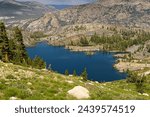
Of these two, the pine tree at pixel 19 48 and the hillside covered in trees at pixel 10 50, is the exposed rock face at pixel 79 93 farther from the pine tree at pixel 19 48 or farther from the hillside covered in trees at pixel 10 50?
the pine tree at pixel 19 48

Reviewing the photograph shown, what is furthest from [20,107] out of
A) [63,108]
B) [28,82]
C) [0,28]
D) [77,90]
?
[0,28]

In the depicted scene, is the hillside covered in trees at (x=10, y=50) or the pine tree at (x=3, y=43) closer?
the hillside covered in trees at (x=10, y=50)

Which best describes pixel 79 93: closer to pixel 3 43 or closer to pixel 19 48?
pixel 3 43

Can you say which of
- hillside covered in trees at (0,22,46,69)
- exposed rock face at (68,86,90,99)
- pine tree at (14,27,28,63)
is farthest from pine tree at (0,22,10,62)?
exposed rock face at (68,86,90,99)

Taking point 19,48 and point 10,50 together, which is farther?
point 19,48

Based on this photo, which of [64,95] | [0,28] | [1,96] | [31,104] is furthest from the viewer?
[0,28]

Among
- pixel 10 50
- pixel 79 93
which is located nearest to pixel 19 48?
pixel 10 50

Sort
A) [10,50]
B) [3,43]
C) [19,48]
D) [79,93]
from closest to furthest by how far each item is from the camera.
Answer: [79,93], [3,43], [10,50], [19,48]

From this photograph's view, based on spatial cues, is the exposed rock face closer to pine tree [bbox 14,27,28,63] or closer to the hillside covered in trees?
the hillside covered in trees

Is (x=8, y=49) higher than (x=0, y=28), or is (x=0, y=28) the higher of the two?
(x=0, y=28)

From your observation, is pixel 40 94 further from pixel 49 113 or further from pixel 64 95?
pixel 49 113

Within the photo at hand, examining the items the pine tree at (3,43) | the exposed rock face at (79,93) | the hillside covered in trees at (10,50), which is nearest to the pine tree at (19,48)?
the hillside covered in trees at (10,50)
